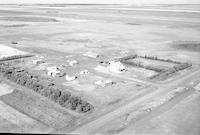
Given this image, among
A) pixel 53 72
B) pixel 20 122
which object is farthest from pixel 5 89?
pixel 20 122

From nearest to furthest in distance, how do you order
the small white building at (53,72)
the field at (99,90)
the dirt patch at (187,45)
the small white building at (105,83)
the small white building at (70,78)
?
the field at (99,90), the small white building at (105,83), the small white building at (70,78), the small white building at (53,72), the dirt patch at (187,45)

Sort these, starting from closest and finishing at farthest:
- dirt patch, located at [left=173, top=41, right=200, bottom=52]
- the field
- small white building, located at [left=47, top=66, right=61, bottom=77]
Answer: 1. the field
2. small white building, located at [left=47, top=66, right=61, bottom=77]
3. dirt patch, located at [left=173, top=41, right=200, bottom=52]

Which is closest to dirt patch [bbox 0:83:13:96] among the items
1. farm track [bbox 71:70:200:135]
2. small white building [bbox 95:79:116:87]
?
small white building [bbox 95:79:116:87]

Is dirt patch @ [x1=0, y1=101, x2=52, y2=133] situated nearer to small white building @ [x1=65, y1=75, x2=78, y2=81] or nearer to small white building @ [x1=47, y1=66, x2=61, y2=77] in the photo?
small white building @ [x1=65, y1=75, x2=78, y2=81]

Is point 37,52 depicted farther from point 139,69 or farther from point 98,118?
point 98,118

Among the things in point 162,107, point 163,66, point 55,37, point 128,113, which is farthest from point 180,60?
point 55,37

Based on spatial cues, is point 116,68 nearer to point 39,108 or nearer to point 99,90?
point 99,90

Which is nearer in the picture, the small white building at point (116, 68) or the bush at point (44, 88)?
the bush at point (44, 88)

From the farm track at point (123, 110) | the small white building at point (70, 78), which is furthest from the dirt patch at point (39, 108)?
the small white building at point (70, 78)

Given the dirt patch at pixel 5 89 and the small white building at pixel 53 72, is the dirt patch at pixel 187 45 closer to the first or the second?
Answer: the small white building at pixel 53 72
